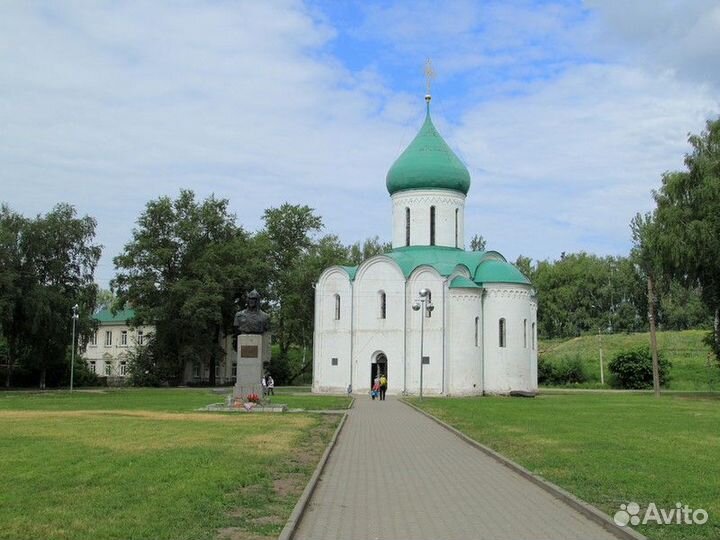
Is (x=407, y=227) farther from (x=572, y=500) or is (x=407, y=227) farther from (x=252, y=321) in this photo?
(x=572, y=500)

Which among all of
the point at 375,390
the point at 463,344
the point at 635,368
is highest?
the point at 463,344

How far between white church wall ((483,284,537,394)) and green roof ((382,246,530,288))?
672mm

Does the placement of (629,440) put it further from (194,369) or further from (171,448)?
(194,369)

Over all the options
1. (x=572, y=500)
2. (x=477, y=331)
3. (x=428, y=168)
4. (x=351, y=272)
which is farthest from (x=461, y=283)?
(x=572, y=500)

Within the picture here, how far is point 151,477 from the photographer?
12180 millimetres

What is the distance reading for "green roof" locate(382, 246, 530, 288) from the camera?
48.3 meters

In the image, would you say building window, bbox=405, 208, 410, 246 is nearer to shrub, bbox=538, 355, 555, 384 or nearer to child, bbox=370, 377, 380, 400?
child, bbox=370, 377, 380, 400

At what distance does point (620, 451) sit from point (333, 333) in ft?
110

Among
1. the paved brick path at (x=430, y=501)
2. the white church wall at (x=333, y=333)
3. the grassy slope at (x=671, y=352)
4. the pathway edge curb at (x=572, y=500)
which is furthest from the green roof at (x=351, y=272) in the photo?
the pathway edge curb at (x=572, y=500)

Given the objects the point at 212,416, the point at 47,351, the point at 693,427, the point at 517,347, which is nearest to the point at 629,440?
the point at 693,427

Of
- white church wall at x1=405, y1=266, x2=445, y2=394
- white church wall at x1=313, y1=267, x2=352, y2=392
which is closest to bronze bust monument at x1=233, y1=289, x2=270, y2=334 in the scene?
white church wall at x1=405, y1=266, x2=445, y2=394

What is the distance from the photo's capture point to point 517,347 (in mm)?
47906

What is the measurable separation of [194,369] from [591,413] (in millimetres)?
42917

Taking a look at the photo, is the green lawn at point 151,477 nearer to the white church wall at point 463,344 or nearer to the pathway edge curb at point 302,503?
the pathway edge curb at point 302,503
